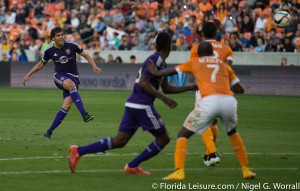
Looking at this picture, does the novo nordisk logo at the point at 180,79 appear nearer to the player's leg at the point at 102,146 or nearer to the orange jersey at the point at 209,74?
the player's leg at the point at 102,146

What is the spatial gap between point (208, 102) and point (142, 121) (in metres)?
1.01

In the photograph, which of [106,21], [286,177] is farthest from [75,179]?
[106,21]

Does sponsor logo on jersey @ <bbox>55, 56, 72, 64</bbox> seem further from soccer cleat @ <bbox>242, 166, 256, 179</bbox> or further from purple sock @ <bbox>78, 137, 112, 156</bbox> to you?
soccer cleat @ <bbox>242, 166, 256, 179</bbox>

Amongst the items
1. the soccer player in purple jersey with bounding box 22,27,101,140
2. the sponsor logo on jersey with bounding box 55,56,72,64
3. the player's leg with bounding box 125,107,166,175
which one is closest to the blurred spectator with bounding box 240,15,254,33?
the soccer player in purple jersey with bounding box 22,27,101,140

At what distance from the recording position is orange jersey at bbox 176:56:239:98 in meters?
10.9

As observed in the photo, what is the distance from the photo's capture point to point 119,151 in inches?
574

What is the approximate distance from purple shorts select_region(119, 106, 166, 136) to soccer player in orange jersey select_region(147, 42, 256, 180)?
1.34ft

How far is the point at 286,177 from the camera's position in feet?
37.4

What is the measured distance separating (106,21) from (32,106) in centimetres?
1357

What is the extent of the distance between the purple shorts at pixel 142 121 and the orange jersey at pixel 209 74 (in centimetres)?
76

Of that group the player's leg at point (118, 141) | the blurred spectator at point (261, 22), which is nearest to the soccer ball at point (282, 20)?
the blurred spectator at point (261, 22)

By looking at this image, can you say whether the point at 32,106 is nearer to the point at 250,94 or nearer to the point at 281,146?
the point at 250,94

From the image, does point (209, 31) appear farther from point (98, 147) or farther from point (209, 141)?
point (98, 147)

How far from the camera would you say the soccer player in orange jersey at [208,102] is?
1078 cm
